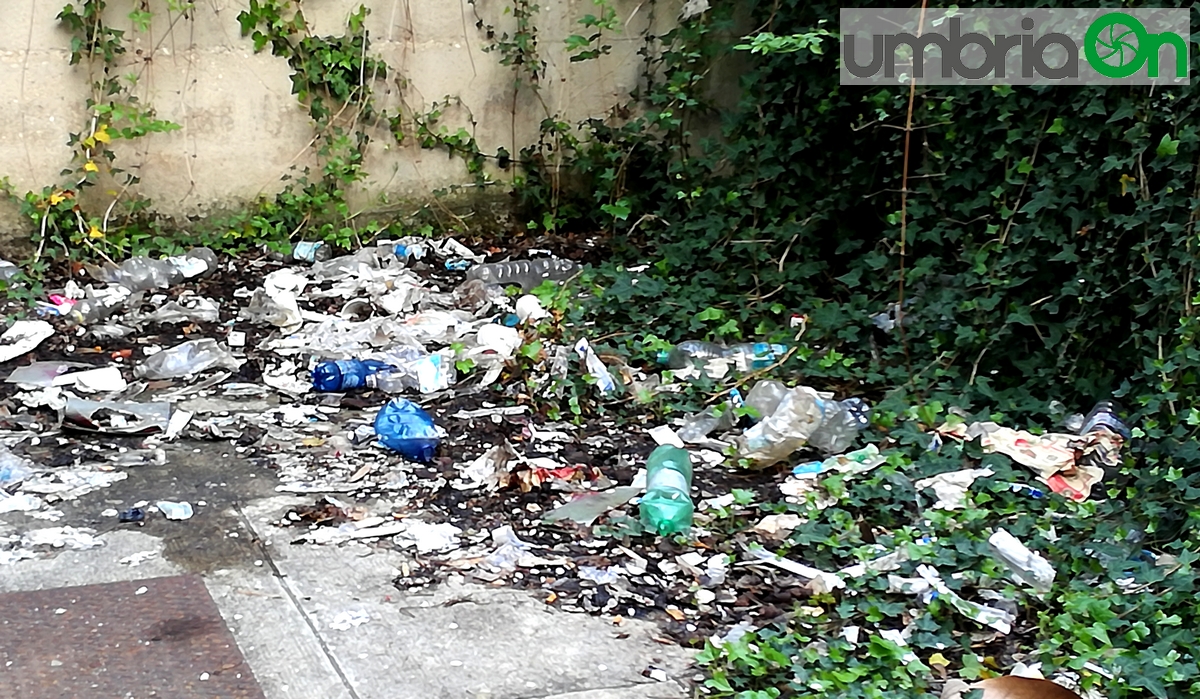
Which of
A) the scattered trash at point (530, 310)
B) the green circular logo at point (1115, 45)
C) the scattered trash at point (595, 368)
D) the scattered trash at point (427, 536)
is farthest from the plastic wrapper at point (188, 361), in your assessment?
the green circular logo at point (1115, 45)

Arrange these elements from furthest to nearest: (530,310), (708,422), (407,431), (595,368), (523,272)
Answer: (523,272) < (530,310) < (595,368) < (708,422) < (407,431)

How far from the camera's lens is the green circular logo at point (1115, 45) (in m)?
3.61

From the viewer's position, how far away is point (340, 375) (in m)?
4.46

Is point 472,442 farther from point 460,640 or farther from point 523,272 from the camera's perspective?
point 523,272

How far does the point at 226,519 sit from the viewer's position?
3.35 metres

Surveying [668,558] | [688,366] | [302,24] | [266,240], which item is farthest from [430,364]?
Answer: [302,24]

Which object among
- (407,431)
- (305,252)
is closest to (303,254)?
(305,252)

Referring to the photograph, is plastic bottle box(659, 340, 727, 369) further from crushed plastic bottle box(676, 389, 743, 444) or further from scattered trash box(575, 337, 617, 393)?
crushed plastic bottle box(676, 389, 743, 444)

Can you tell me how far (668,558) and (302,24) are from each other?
4043 mm

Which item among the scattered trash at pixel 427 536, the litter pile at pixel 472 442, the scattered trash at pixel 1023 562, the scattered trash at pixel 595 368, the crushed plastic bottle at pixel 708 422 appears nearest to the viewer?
the scattered trash at pixel 1023 562

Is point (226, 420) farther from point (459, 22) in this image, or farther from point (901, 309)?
point (459, 22)

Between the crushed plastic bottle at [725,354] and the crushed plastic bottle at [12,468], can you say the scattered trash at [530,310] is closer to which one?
the crushed plastic bottle at [725,354]
